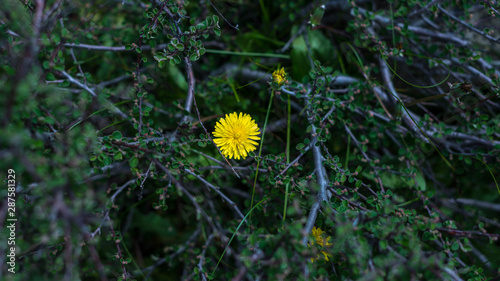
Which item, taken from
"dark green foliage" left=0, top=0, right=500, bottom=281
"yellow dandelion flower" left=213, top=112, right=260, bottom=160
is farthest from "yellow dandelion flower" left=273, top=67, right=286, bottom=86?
"yellow dandelion flower" left=213, top=112, right=260, bottom=160

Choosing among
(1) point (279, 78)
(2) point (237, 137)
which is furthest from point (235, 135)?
(1) point (279, 78)

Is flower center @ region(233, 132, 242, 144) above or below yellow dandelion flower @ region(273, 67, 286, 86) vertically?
below

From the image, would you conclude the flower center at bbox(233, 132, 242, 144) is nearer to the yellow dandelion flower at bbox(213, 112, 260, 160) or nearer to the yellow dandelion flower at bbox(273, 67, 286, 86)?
the yellow dandelion flower at bbox(213, 112, 260, 160)

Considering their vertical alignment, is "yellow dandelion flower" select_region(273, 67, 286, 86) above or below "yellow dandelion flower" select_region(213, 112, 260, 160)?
above

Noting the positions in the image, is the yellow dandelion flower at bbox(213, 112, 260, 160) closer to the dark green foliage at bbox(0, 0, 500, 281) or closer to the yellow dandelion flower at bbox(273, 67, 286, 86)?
the dark green foliage at bbox(0, 0, 500, 281)

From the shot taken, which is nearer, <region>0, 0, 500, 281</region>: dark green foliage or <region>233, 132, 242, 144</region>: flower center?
<region>0, 0, 500, 281</region>: dark green foliage

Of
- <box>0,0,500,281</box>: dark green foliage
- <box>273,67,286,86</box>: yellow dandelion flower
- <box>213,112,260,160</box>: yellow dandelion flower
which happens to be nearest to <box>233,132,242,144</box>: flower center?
<box>213,112,260,160</box>: yellow dandelion flower

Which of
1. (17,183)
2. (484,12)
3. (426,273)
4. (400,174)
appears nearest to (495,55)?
(484,12)

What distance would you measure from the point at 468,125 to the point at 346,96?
84 cm

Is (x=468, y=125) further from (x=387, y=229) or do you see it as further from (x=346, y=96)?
(x=387, y=229)

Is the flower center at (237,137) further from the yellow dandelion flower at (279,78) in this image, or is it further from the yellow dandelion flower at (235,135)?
the yellow dandelion flower at (279,78)

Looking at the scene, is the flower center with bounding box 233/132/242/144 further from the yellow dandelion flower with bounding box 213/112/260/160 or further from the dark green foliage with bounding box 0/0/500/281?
the dark green foliage with bounding box 0/0/500/281

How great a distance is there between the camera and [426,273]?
1347mm

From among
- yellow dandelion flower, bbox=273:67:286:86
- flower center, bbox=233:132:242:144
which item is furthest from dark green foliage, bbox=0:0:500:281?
flower center, bbox=233:132:242:144
